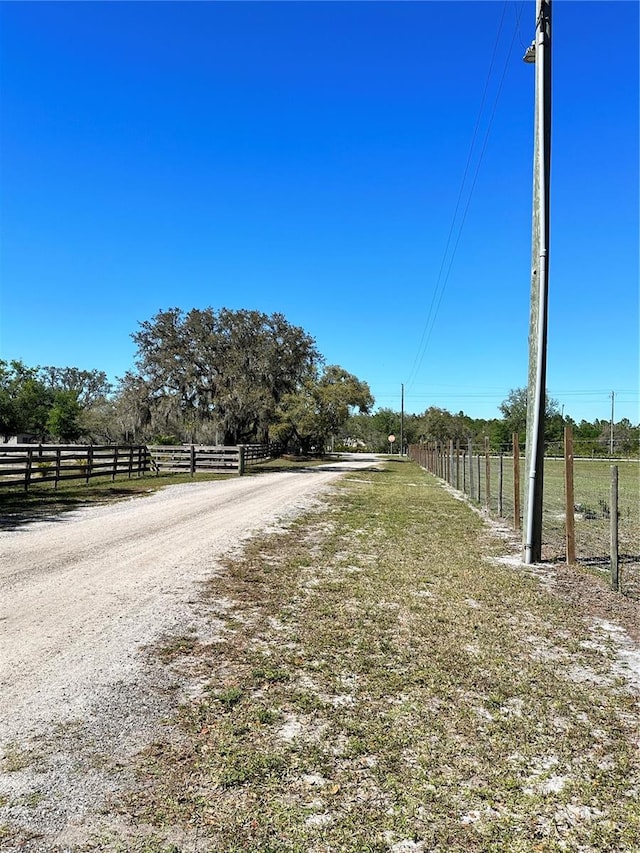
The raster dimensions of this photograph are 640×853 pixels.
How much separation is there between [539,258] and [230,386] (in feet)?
82.3

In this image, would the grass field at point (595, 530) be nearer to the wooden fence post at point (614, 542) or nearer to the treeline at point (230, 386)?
the wooden fence post at point (614, 542)

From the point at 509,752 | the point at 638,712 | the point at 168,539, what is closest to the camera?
the point at 509,752

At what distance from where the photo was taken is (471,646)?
3.92 meters

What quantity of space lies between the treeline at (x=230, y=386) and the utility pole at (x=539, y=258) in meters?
24.2

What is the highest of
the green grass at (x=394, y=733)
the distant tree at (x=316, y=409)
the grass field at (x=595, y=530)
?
the distant tree at (x=316, y=409)

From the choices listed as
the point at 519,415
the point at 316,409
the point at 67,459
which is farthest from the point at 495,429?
the point at 67,459

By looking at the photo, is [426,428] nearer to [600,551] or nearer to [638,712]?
[600,551]

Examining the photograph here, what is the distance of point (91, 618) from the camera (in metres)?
4.28

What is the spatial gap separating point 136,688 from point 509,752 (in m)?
2.04

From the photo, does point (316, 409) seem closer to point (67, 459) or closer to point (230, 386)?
point (230, 386)

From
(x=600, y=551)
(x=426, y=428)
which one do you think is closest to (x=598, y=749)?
(x=600, y=551)

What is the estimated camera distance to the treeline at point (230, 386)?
1195 inches

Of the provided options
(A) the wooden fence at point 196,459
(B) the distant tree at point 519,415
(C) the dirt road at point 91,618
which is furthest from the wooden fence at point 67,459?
(B) the distant tree at point 519,415

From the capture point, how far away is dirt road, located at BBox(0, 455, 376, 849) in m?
2.73
